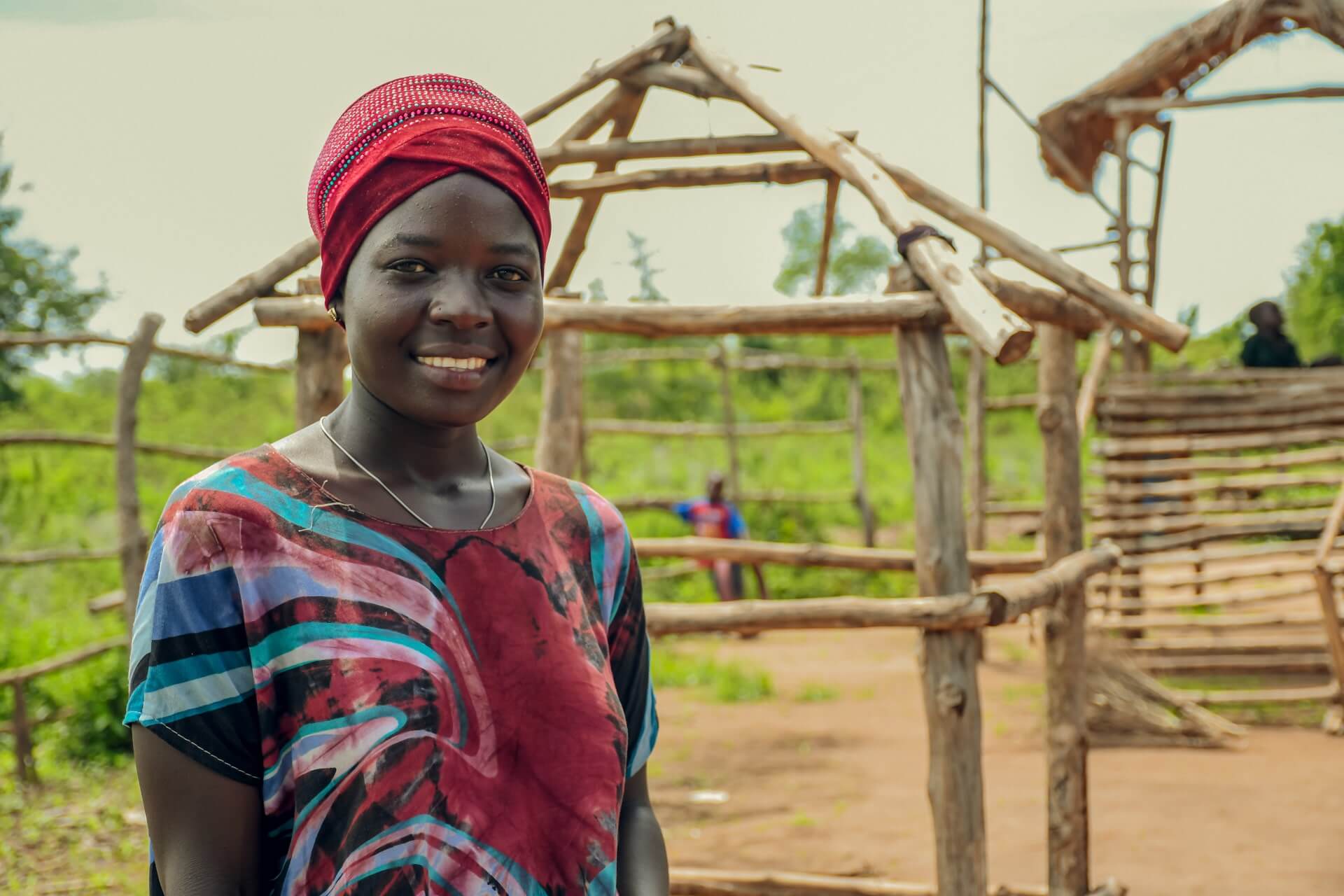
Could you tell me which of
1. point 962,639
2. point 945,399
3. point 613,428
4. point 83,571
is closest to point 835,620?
point 962,639

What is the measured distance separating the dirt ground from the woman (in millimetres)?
3685

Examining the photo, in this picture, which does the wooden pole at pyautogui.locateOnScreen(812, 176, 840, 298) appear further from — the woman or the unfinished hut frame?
the woman

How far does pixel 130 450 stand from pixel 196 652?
4689 millimetres

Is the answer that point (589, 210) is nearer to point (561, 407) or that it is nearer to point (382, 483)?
point (561, 407)

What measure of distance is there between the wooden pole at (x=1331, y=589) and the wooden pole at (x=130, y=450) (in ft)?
19.0

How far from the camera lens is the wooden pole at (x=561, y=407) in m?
4.58

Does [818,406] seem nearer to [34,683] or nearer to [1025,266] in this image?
[34,683]

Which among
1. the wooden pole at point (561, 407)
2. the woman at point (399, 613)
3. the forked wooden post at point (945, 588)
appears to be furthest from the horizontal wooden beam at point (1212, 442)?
the woman at point (399, 613)

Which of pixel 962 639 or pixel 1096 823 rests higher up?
pixel 962 639

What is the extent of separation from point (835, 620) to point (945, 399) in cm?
75

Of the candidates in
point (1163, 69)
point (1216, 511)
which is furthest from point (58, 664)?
point (1163, 69)

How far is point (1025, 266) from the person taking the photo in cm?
352

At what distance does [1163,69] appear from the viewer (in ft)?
28.5

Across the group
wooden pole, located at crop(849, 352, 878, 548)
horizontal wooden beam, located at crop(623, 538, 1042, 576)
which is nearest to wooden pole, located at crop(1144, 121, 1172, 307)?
wooden pole, located at crop(849, 352, 878, 548)
